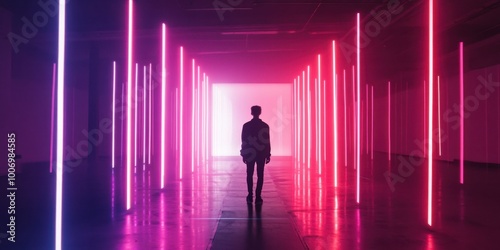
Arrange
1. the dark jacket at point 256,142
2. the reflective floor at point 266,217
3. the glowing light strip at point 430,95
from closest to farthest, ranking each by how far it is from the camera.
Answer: the reflective floor at point 266,217 < the glowing light strip at point 430,95 < the dark jacket at point 256,142

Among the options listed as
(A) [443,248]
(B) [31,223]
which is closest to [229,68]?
(B) [31,223]

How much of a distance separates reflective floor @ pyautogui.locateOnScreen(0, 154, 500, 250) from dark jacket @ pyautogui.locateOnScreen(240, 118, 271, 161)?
87cm

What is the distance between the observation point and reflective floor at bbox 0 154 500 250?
5711 millimetres

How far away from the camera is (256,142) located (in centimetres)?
878

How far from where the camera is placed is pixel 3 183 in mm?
12266

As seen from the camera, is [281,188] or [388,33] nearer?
[281,188]

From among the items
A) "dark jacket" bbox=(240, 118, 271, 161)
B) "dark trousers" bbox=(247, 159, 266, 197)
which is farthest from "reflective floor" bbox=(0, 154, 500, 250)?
"dark jacket" bbox=(240, 118, 271, 161)

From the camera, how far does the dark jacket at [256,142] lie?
350 inches

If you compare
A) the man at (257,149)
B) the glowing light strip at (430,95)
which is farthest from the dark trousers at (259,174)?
the glowing light strip at (430,95)

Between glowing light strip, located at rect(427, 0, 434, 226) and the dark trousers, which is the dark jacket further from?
glowing light strip, located at rect(427, 0, 434, 226)

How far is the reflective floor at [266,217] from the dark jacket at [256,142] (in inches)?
34.3

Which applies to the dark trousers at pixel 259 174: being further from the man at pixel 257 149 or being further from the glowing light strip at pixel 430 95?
the glowing light strip at pixel 430 95

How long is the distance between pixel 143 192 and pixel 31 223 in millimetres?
3821

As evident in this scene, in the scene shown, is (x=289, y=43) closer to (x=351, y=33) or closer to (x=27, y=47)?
(x=351, y=33)
